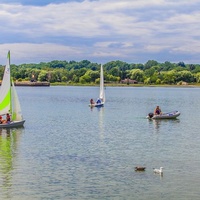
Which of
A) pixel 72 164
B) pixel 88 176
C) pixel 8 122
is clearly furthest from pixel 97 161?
pixel 8 122

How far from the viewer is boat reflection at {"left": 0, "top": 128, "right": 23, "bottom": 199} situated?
1192 inches

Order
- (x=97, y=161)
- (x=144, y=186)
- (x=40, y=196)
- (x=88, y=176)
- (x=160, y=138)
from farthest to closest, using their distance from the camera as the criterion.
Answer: (x=160, y=138) → (x=97, y=161) → (x=88, y=176) → (x=144, y=186) → (x=40, y=196)

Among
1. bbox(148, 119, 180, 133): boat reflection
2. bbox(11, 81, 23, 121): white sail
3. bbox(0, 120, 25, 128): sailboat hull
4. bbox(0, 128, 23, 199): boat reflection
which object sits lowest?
bbox(148, 119, 180, 133): boat reflection

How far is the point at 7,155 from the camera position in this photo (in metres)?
40.2

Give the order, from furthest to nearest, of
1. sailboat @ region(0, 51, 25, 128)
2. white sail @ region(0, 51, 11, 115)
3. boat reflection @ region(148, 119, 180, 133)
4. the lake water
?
boat reflection @ region(148, 119, 180, 133) < white sail @ region(0, 51, 11, 115) < sailboat @ region(0, 51, 25, 128) < the lake water

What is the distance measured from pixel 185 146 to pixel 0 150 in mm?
16367

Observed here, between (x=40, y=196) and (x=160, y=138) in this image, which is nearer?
(x=40, y=196)

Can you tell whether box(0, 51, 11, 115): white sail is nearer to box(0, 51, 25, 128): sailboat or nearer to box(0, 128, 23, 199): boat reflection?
box(0, 51, 25, 128): sailboat

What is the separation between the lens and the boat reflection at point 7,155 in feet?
99.3

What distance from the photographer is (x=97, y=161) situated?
1491 inches

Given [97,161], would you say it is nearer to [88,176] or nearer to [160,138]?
[88,176]

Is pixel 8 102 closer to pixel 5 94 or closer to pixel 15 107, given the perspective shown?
pixel 5 94

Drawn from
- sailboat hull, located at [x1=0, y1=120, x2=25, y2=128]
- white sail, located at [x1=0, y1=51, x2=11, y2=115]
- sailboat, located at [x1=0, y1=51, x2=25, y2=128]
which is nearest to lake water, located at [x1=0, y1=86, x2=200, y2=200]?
sailboat hull, located at [x1=0, y1=120, x2=25, y2=128]

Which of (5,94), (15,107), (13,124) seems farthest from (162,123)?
(5,94)
